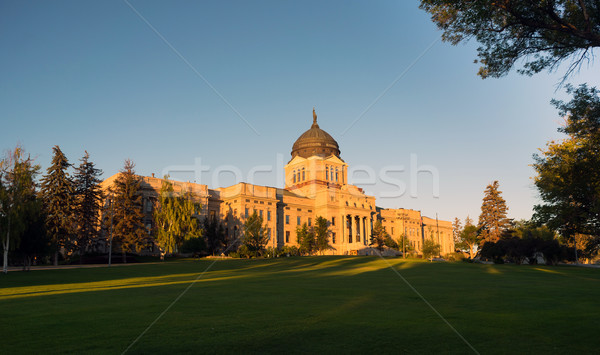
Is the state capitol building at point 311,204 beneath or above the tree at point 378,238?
above

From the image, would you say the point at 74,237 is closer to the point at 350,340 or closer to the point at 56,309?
the point at 56,309

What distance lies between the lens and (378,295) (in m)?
15.5

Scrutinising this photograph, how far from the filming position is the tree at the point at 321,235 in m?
81.9

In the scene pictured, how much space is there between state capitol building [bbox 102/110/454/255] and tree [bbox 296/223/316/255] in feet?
13.7

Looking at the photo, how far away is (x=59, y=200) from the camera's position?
4966 centimetres

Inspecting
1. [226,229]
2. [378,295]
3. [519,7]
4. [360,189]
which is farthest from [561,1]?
[360,189]

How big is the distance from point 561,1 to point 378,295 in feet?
35.9

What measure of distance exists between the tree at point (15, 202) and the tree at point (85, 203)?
1382cm

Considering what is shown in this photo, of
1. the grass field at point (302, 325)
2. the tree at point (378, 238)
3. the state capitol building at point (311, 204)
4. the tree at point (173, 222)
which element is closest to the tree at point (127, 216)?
the tree at point (173, 222)

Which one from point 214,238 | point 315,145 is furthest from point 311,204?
point 214,238

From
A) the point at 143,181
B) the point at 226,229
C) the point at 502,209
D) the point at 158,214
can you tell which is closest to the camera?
the point at 158,214

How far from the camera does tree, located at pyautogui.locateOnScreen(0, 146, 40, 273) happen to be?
35.3m

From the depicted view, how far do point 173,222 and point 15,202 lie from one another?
894 inches

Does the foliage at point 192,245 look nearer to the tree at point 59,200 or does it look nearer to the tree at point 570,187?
the tree at point 59,200
